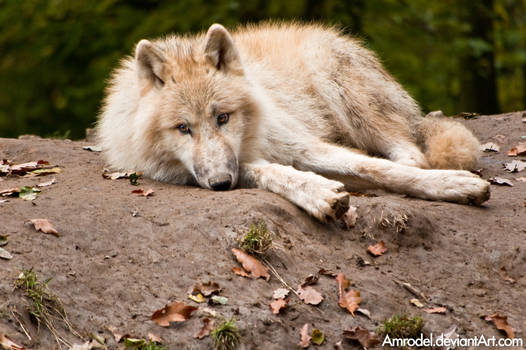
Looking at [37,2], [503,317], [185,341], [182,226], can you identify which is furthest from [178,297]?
[37,2]

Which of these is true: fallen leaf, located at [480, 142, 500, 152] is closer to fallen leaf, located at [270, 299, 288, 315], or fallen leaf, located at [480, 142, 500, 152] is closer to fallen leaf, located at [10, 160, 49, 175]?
fallen leaf, located at [270, 299, 288, 315]

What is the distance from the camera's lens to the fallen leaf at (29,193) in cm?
439

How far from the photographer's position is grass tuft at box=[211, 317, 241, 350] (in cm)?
322

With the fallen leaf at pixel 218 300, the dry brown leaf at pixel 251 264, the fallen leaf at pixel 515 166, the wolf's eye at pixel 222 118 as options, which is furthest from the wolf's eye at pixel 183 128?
the fallen leaf at pixel 515 166

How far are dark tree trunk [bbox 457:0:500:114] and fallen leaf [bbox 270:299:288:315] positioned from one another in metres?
8.02

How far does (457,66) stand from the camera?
436 inches

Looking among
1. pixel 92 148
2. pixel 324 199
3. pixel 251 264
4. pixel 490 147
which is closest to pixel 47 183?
pixel 92 148

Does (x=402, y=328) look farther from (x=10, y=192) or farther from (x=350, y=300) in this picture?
(x=10, y=192)

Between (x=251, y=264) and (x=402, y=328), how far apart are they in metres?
0.98

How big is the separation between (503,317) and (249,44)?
3744 mm

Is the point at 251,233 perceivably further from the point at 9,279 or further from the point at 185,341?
the point at 9,279

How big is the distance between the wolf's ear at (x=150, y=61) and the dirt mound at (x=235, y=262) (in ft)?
3.00

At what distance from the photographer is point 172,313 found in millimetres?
3385

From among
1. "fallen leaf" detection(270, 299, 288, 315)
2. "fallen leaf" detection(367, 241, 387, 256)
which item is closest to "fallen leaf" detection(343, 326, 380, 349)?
"fallen leaf" detection(270, 299, 288, 315)
